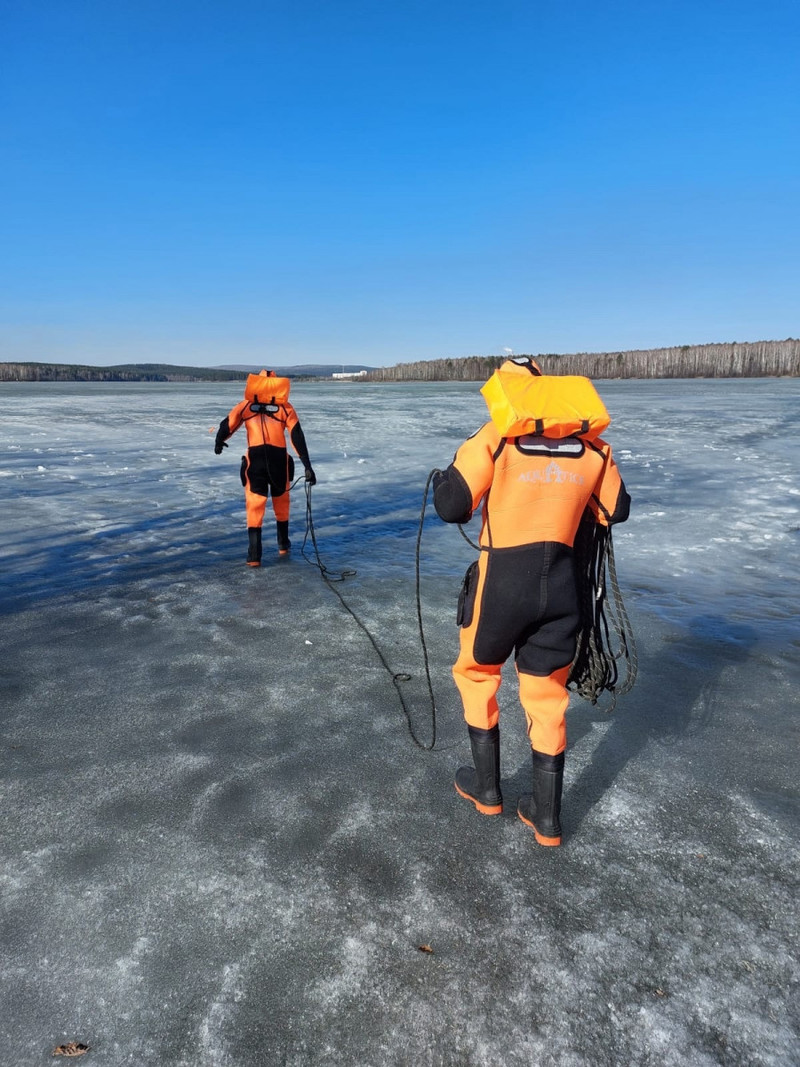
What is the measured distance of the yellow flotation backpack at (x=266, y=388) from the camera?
6.39m

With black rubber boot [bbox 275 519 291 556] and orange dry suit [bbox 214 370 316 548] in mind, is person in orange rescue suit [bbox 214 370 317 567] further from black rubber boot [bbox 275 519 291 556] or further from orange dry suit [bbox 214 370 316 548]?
black rubber boot [bbox 275 519 291 556]

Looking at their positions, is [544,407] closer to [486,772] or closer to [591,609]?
[591,609]

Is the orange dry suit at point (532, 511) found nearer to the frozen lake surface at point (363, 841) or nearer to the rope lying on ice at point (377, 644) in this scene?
the rope lying on ice at point (377, 644)

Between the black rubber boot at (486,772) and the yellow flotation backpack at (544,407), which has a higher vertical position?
the yellow flotation backpack at (544,407)

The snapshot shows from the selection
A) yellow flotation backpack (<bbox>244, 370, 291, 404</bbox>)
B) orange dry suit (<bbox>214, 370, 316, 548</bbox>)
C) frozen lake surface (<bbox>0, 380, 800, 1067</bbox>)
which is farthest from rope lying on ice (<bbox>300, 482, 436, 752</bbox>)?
yellow flotation backpack (<bbox>244, 370, 291, 404</bbox>)

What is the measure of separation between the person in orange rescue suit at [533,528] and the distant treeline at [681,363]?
192 ft

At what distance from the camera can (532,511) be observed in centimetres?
252

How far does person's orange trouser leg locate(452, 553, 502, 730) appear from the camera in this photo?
2705mm

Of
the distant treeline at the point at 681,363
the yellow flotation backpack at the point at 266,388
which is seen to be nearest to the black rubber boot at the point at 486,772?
the yellow flotation backpack at the point at 266,388

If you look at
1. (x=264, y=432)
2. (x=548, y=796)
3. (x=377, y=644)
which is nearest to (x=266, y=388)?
(x=264, y=432)

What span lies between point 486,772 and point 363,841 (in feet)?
1.88

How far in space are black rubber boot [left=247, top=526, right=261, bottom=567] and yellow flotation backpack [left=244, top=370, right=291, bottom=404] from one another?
124 cm

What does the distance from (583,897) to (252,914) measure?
1130 millimetres

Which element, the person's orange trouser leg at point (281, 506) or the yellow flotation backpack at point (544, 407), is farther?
the person's orange trouser leg at point (281, 506)
